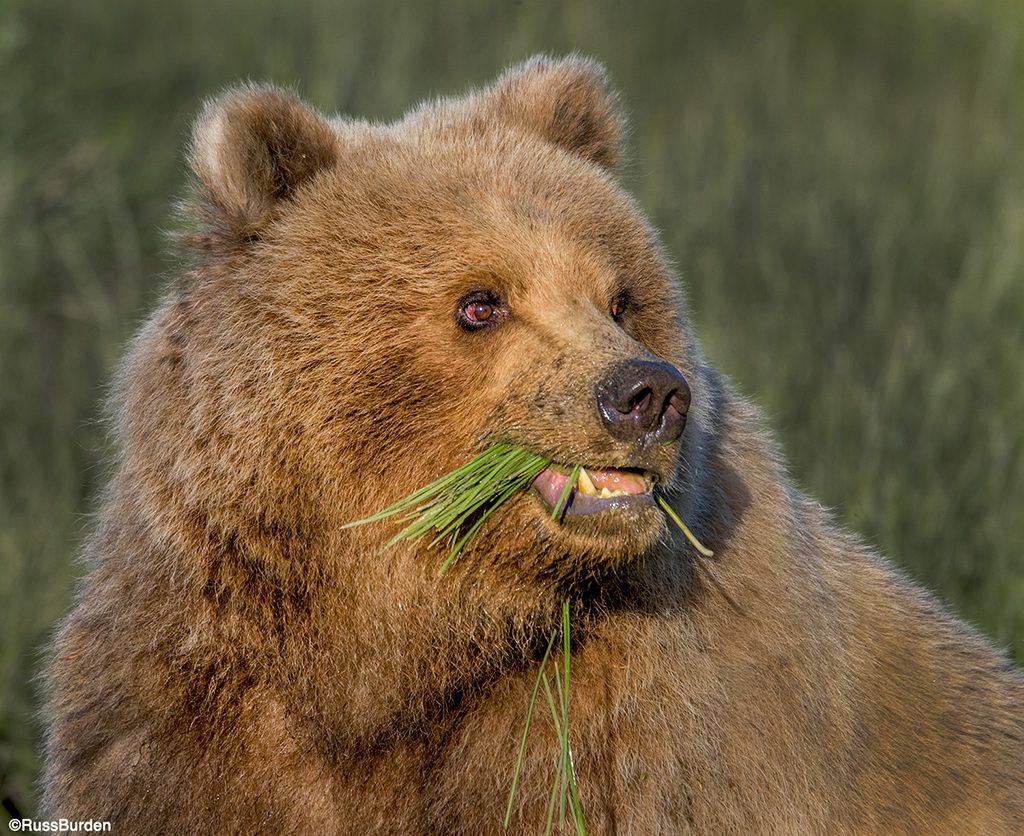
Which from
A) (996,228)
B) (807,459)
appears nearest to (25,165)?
(807,459)

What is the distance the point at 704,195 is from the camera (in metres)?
10.8

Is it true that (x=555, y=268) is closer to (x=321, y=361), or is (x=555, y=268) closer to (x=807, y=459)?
(x=321, y=361)

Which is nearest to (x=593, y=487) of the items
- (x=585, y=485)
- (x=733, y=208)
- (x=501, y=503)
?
(x=585, y=485)

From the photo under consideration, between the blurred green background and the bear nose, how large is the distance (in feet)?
4.94

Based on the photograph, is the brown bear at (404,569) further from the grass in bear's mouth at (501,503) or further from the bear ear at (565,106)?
the bear ear at (565,106)

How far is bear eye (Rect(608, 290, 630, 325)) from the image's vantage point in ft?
12.8

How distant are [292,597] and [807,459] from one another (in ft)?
15.3

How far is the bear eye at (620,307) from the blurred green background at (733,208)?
34.9 inches

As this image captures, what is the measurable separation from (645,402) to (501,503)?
0.44 meters

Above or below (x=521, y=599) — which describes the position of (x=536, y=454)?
above

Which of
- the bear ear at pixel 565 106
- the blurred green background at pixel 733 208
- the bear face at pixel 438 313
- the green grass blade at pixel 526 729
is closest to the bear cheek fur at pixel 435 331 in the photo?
the bear face at pixel 438 313

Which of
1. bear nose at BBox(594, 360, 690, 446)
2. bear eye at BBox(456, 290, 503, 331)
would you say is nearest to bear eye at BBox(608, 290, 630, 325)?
bear eye at BBox(456, 290, 503, 331)

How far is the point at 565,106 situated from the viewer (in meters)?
4.34

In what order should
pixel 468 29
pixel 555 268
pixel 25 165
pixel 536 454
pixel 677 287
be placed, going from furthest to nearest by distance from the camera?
pixel 468 29
pixel 25 165
pixel 677 287
pixel 555 268
pixel 536 454
